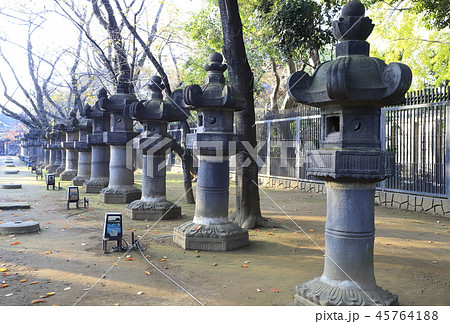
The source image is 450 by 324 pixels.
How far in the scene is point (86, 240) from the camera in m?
7.68

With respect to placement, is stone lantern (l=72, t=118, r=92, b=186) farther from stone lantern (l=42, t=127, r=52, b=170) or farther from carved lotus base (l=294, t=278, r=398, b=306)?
carved lotus base (l=294, t=278, r=398, b=306)

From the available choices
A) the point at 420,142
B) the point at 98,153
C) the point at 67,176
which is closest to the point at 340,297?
the point at 420,142

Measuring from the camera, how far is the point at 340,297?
161 inches

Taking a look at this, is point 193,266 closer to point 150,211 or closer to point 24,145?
point 150,211

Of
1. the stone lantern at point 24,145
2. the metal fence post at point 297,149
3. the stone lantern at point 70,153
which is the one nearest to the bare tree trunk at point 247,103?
the metal fence post at point 297,149

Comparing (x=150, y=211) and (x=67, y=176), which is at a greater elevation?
(x=67, y=176)

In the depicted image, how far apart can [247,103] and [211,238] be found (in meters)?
3.36

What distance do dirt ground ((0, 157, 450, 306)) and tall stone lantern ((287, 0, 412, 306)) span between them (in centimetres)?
75

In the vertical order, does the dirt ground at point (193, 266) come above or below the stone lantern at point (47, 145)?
below

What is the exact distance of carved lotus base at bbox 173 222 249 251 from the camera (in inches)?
277

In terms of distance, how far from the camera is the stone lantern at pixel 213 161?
7.05 m

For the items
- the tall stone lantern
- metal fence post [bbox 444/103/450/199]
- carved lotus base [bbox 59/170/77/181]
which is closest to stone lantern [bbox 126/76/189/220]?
the tall stone lantern

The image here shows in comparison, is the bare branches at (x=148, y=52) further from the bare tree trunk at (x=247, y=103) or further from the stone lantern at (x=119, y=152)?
the bare tree trunk at (x=247, y=103)

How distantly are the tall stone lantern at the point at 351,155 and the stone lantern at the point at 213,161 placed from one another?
281 cm
